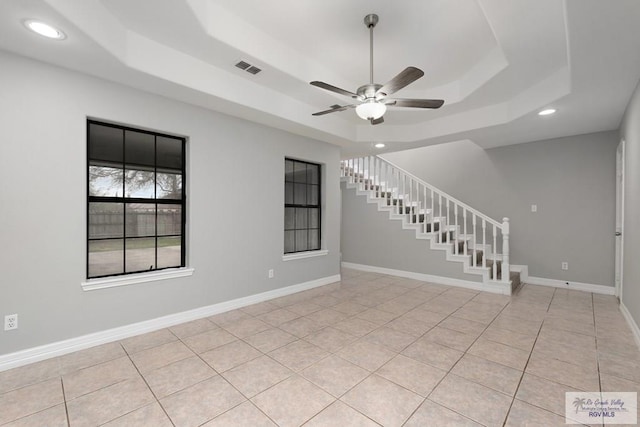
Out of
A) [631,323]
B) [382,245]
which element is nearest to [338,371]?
[631,323]

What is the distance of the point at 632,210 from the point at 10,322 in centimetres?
622

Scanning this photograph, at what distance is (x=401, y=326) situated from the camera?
326 centimetres

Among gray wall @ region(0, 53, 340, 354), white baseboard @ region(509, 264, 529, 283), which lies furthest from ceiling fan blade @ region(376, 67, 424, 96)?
white baseboard @ region(509, 264, 529, 283)

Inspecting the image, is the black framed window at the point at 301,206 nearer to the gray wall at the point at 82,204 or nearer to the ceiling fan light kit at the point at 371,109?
the gray wall at the point at 82,204

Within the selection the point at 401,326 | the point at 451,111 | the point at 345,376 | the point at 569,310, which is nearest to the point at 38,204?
the point at 345,376

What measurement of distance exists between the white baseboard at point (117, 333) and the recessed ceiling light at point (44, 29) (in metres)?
2.56

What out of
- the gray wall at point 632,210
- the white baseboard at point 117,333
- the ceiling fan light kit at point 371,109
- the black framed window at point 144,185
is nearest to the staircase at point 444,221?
the gray wall at point 632,210

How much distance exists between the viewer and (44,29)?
2082mm

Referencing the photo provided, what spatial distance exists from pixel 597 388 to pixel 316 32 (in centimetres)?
381

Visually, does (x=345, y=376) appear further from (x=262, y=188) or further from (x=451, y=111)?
(x=451, y=111)

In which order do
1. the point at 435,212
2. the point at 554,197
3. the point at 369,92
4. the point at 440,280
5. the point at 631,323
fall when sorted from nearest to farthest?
the point at 369,92 < the point at 631,323 < the point at 554,197 < the point at 440,280 < the point at 435,212

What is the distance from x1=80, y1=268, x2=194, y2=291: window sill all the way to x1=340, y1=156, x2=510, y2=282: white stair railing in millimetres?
4136

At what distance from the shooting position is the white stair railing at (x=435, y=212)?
499 centimetres

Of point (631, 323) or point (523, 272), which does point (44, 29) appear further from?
point (523, 272)
